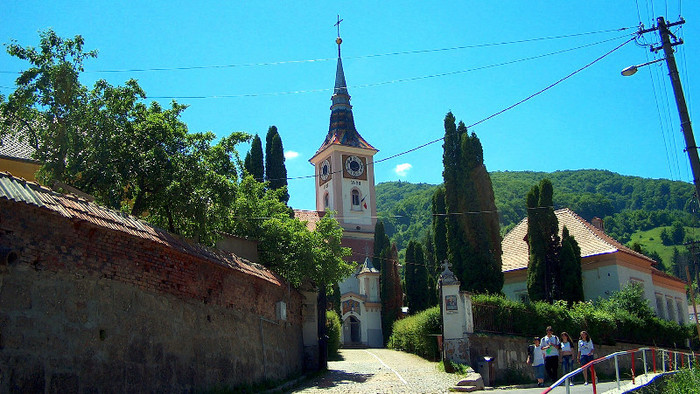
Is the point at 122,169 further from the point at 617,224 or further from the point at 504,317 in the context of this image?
the point at 617,224

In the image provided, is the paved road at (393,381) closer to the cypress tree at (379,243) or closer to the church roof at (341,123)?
the cypress tree at (379,243)

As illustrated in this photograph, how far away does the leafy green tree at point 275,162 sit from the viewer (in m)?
44.3

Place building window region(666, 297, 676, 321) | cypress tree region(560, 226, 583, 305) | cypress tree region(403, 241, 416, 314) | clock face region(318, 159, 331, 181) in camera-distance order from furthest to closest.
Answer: clock face region(318, 159, 331, 181) < cypress tree region(403, 241, 416, 314) < building window region(666, 297, 676, 321) < cypress tree region(560, 226, 583, 305)

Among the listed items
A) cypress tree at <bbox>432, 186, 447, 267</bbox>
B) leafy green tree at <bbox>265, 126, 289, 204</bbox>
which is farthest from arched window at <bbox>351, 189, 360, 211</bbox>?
cypress tree at <bbox>432, 186, 447, 267</bbox>

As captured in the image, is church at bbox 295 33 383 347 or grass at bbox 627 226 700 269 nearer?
church at bbox 295 33 383 347

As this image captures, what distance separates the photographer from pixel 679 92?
13703 millimetres

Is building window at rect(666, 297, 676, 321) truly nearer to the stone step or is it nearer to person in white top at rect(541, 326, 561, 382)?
person in white top at rect(541, 326, 561, 382)

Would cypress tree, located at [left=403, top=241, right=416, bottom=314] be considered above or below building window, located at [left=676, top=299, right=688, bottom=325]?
above

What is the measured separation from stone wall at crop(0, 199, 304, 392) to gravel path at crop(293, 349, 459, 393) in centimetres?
246

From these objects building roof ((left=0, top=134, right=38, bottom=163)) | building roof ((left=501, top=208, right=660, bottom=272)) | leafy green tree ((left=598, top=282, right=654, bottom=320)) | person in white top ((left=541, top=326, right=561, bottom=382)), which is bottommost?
person in white top ((left=541, top=326, right=561, bottom=382))

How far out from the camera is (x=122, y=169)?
1614 cm

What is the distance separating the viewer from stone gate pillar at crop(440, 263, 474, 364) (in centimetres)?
2050

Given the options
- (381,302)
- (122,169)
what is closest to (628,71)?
(122,169)

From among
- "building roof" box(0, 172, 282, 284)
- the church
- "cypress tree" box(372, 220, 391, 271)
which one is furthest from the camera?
the church
